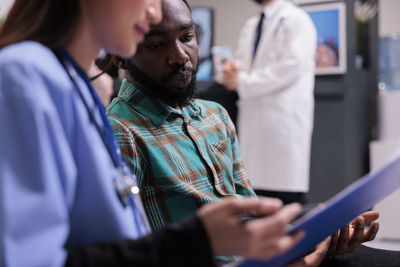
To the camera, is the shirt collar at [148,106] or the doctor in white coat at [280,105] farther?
the doctor in white coat at [280,105]

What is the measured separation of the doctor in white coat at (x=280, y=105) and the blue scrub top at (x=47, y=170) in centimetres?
195

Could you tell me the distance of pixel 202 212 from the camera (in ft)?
1.55

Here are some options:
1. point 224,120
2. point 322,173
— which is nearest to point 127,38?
point 224,120

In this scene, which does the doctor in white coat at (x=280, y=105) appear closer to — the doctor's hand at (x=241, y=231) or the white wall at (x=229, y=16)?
the doctor's hand at (x=241, y=231)

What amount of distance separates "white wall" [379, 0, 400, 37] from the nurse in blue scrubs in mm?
4582

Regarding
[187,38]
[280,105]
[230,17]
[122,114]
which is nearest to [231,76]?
[280,105]

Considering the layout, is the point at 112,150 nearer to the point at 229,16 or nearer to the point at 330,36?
the point at 330,36

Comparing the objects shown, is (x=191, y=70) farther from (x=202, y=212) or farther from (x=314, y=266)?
(x=202, y=212)

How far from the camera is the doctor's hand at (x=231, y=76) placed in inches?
97.0

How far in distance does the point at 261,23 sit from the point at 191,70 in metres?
1.74

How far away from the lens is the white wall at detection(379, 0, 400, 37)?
4.64 m

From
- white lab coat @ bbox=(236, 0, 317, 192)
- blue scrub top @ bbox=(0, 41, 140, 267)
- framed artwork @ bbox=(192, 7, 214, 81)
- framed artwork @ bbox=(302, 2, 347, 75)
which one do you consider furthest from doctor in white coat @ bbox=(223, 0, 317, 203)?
blue scrub top @ bbox=(0, 41, 140, 267)

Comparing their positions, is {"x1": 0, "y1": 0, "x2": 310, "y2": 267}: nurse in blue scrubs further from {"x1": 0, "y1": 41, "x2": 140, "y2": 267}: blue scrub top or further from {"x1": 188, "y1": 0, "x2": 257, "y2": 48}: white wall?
{"x1": 188, "y1": 0, "x2": 257, "y2": 48}: white wall

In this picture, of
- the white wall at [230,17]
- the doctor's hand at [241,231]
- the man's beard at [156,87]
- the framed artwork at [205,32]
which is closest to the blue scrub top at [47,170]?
the doctor's hand at [241,231]
